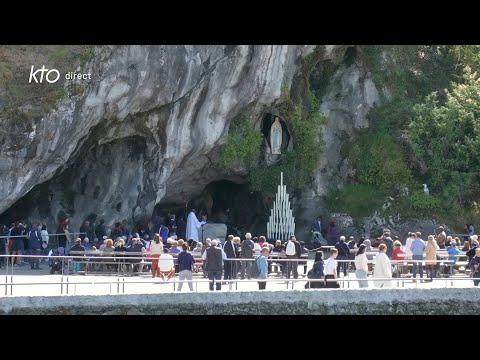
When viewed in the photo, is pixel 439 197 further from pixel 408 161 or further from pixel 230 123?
pixel 230 123

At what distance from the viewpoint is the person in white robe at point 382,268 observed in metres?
35.9

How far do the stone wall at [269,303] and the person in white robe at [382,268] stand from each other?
1.31ft

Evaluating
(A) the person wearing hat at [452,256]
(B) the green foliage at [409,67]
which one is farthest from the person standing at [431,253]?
(B) the green foliage at [409,67]

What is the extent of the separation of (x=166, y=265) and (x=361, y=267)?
14.9 feet

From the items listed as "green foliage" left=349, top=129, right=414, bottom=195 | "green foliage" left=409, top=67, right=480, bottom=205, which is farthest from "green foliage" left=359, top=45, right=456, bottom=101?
"green foliage" left=409, top=67, right=480, bottom=205

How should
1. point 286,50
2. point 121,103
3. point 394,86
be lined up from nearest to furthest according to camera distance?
point 121,103, point 286,50, point 394,86

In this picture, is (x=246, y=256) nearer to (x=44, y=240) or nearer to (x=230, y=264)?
(x=230, y=264)

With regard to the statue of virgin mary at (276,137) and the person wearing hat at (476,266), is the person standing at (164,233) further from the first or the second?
the person wearing hat at (476,266)

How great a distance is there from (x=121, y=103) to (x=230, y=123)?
17.7 feet

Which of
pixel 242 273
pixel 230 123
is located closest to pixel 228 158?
pixel 230 123

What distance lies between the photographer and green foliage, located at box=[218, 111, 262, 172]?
168 ft

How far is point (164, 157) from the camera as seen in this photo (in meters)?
49.5

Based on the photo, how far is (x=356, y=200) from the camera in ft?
171

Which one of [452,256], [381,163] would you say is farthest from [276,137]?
[452,256]
